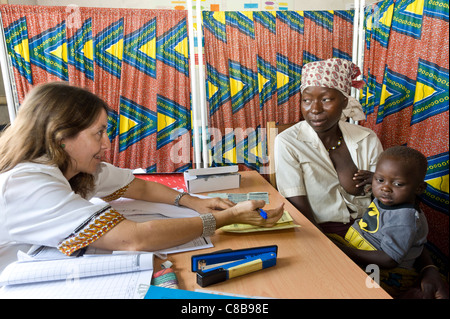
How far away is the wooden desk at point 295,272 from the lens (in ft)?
2.25

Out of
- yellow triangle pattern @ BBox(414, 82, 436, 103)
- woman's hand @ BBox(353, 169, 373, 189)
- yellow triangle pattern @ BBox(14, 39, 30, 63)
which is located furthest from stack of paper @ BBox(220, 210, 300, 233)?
yellow triangle pattern @ BBox(14, 39, 30, 63)

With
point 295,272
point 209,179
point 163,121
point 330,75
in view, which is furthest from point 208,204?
point 163,121

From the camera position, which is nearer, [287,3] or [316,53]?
[316,53]

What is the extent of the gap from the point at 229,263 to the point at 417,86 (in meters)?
1.97

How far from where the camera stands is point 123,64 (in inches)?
106

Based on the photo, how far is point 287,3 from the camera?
11.4 feet

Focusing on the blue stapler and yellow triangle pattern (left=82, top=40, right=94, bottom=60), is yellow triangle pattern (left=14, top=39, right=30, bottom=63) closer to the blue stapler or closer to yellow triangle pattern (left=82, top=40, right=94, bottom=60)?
yellow triangle pattern (left=82, top=40, right=94, bottom=60)

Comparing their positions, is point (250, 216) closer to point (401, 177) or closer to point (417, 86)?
point (401, 177)

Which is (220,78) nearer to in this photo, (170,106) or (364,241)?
(170,106)

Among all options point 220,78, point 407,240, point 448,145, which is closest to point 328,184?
point 407,240

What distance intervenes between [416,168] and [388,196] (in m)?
0.14

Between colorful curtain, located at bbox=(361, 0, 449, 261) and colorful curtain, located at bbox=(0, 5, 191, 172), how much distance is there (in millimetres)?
1579

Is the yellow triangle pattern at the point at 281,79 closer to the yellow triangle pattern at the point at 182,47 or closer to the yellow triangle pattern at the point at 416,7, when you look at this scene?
the yellow triangle pattern at the point at 182,47

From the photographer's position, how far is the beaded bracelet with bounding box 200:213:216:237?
0.92 m
